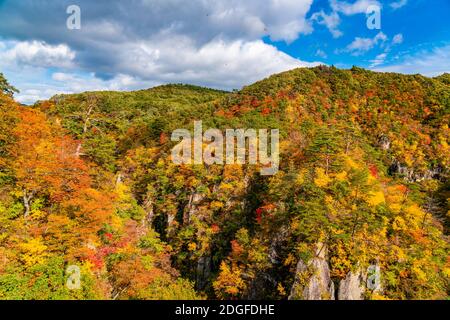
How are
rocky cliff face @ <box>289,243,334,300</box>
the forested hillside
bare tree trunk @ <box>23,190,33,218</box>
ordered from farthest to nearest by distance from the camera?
1. bare tree trunk @ <box>23,190,33,218</box>
2. the forested hillside
3. rocky cliff face @ <box>289,243,334,300</box>

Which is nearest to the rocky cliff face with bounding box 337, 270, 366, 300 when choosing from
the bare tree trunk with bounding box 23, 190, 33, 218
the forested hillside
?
the forested hillside

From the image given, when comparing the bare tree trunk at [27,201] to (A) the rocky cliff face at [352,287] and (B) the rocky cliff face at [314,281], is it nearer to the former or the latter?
(B) the rocky cliff face at [314,281]

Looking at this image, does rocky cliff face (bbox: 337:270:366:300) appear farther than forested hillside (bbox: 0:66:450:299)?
No

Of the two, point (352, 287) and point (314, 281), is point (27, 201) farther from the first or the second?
point (352, 287)

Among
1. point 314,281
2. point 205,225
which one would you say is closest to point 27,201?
point 205,225

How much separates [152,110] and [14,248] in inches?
2617

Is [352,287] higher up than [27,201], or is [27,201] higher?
[27,201]

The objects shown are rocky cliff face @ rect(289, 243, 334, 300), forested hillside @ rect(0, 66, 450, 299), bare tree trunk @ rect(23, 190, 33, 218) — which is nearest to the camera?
rocky cliff face @ rect(289, 243, 334, 300)

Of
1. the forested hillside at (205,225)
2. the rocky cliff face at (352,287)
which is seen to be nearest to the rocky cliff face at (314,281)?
the forested hillside at (205,225)

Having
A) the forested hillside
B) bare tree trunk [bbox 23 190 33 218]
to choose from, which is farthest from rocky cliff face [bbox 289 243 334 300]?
bare tree trunk [bbox 23 190 33 218]

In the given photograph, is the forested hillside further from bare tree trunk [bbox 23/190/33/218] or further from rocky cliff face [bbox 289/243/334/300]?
bare tree trunk [bbox 23/190/33/218]

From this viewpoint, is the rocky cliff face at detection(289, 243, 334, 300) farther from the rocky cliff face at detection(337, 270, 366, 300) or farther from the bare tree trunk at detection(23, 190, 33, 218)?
the bare tree trunk at detection(23, 190, 33, 218)

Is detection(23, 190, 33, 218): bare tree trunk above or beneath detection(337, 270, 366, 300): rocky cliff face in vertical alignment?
above

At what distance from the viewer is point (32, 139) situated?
23.0 meters
